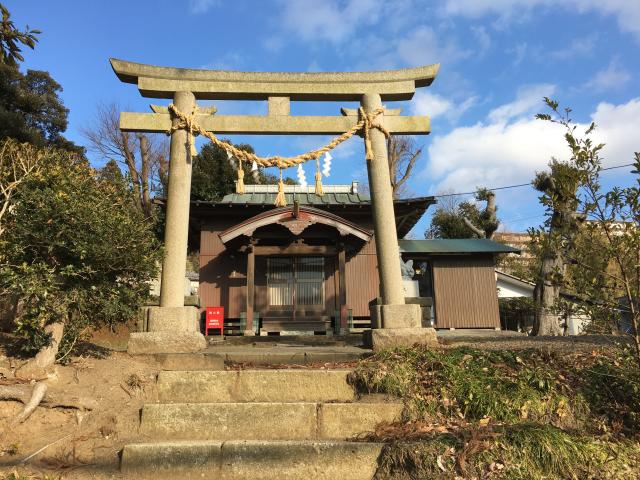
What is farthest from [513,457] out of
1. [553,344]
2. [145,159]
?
[145,159]

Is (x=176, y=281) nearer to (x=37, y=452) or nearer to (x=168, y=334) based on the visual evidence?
(x=168, y=334)

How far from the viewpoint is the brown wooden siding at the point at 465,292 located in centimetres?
1570

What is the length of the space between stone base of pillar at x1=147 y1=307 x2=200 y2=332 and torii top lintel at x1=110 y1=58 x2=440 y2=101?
13.0 ft

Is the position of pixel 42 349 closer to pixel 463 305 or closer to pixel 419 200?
pixel 419 200

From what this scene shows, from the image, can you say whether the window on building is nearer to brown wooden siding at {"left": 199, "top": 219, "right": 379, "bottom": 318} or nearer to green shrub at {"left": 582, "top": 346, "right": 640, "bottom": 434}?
brown wooden siding at {"left": 199, "top": 219, "right": 379, "bottom": 318}

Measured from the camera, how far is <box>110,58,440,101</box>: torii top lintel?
25.5 ft

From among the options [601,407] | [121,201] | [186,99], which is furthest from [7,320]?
[601,407]

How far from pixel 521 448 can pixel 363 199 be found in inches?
479

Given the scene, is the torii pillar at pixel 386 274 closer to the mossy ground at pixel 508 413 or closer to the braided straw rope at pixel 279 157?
the braided straw rope at pixel 279 157

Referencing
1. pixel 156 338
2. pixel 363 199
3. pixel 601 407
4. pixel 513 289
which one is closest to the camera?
pixel 601 407

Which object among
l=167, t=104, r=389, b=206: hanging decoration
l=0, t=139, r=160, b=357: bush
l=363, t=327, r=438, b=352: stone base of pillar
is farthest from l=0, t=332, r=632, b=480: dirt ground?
l=167, t=104, r=389, b=206: hanging decoration

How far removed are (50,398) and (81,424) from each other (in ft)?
1.50

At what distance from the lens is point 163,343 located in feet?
20.9

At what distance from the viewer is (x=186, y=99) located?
25.5 feet
